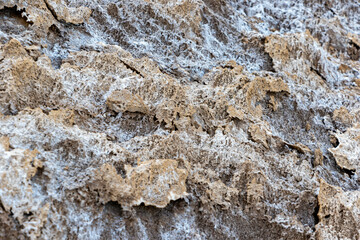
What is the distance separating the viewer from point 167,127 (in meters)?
3.09

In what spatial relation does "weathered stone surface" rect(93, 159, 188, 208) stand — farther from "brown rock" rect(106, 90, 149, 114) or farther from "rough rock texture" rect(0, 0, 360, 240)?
"brown rock" rect(106, 90, 149, 114)

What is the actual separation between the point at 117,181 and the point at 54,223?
18.9 inches

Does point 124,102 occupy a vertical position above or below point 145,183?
above

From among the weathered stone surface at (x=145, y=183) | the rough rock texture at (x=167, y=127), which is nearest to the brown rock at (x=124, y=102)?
the rough rock texture at (x=167, y=127)

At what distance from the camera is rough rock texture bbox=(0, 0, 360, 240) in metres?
2.42

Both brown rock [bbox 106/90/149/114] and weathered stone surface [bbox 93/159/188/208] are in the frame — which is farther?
brown rock [bbox 106/90/149/114]

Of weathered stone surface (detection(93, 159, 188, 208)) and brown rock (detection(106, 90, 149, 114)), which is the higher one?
brown rock (detection(106, 90, 149, 114))

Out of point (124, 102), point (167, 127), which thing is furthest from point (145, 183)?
point (124, 102)

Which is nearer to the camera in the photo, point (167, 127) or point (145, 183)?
point (145, 183)

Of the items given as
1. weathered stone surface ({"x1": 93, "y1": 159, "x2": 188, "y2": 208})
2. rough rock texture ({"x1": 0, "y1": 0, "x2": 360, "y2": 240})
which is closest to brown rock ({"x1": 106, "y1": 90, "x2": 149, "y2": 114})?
rough rock texture ({"x1": 0, "y1": 0, "x2": 360, "y2": 240})

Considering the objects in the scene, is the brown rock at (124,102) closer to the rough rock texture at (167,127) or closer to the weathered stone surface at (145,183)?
the rough rock texture at (167,127)

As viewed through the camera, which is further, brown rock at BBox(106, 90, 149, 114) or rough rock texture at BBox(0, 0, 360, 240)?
brown rock at BBox(106, 90, 149, 114)

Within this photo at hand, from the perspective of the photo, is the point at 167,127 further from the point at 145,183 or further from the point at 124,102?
the point at 145,183

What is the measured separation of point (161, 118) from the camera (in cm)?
311
